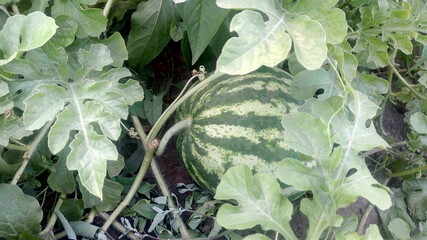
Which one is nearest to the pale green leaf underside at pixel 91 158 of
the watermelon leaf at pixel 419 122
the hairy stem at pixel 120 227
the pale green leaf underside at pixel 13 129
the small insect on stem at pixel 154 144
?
the pale green leaf underside at pixel 13 129

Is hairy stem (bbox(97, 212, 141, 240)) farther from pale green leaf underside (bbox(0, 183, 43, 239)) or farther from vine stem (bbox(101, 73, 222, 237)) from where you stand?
pale green leaf underside (bbox(0, 183, 43, 239))

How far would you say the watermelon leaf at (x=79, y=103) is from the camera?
1050 millimetres

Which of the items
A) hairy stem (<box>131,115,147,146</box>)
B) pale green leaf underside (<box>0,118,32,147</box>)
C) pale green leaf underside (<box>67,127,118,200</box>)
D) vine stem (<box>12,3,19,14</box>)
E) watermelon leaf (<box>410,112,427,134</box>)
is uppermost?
vine stem (<box>12,3,19,14</box>)

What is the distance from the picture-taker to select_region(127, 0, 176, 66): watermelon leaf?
1725mm

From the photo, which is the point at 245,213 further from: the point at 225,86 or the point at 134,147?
the point at 134,147

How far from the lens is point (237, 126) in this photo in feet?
4.82

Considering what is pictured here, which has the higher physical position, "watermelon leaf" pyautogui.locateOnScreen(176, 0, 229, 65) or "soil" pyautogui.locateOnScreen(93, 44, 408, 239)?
"watermelon leaf" pyautogui.locateOnScreen(176, 0, 229, 65)

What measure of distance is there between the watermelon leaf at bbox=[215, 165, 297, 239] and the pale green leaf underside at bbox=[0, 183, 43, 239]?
1.87ft

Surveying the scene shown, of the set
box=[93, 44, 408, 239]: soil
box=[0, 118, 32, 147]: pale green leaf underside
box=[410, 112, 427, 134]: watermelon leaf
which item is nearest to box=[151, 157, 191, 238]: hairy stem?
box=[93, 44, 408, 239]: soil

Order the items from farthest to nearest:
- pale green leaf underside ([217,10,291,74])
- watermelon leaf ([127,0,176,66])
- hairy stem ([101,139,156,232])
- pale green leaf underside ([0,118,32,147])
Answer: watermelon leaf ([127,0,176,66]) → hairy stem ([101,139,156,232]) → pale green leaf underside ([0,118,32,147]) → pale green leaf underside ([217,10,291,74])

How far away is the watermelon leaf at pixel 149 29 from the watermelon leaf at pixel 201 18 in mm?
233

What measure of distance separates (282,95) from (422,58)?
60 cm

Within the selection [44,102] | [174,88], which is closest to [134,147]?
[174,88]

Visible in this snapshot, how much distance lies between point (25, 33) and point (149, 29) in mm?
645
